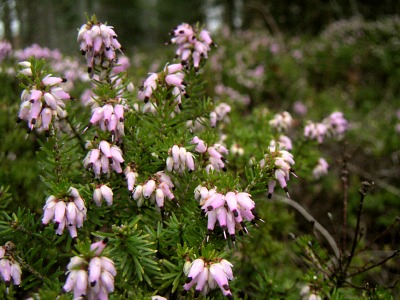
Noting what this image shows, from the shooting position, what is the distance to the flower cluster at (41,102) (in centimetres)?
185

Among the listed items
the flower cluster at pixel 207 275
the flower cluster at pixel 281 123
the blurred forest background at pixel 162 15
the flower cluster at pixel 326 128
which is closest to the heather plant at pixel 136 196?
the flower cluster at pixel 207 275

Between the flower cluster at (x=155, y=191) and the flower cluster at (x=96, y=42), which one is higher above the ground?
the flower cluster at (x=96, y=42)

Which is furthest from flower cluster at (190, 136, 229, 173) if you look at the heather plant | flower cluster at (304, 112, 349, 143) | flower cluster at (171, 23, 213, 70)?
flower cluster at (304, 112, 349, 143)

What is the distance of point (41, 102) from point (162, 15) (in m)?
27.7

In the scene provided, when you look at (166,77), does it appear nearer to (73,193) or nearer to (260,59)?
(73,193)

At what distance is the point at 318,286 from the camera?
2.31 meters

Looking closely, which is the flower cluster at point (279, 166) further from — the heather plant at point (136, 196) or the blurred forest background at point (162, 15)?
the blurred forest background at point (162, 15)

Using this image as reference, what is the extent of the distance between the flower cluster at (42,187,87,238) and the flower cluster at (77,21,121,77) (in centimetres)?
80

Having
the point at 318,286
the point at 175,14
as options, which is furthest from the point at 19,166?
the point at 175,14

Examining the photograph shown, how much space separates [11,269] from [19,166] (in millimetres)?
1645

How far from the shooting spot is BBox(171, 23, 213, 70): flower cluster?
8.41 feet

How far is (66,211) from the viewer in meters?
1.70

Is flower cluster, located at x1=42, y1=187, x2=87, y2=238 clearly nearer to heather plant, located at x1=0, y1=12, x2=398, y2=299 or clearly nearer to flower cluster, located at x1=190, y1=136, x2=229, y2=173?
heather plant, located at x1=0, y1=12, x2=398, y2=299

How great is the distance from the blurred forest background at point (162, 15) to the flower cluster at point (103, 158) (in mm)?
5483
